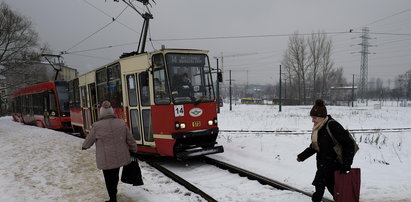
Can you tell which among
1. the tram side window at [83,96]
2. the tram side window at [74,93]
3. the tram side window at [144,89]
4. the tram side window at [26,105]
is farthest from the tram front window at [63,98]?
the tram side window at [144,89]

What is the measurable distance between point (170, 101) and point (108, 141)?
9.76 ft

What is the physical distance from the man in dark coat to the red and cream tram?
3.64m

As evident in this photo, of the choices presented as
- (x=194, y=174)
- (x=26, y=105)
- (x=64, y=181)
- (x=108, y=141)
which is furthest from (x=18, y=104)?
(x=108, y=141)

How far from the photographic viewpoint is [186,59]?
7.69m

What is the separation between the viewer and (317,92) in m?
55.9

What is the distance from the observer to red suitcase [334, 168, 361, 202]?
382 centimetres

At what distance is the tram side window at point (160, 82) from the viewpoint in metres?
7.39

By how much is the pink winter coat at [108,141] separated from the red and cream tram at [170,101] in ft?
8.91

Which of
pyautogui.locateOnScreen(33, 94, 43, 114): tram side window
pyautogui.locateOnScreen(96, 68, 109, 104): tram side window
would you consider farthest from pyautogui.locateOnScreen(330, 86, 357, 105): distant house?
pyautogui.locateOnScreen(96, 68, 109, 104): tram side window

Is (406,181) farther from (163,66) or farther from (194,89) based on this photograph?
(163,66)

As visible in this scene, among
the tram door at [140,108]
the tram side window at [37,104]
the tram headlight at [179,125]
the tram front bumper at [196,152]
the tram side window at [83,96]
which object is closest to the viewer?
the tram front bumper at [196,152]

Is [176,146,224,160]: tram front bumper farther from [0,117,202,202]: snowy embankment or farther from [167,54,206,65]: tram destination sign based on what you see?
[167,54,206,65]: tram destination sign

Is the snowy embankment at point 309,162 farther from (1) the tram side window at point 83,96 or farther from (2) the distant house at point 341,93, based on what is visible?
(2) the distant house at point 341,93

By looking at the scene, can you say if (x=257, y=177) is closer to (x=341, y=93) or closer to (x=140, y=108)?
(x=140, y=108)
